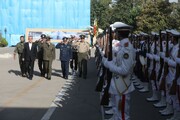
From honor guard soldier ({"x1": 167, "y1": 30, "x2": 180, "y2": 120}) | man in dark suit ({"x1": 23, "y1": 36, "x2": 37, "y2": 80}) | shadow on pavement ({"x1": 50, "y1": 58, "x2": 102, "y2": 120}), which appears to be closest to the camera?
honor guard soldier ({"x1": 167, "y1": 30, "x2": 180, "y2": 120})

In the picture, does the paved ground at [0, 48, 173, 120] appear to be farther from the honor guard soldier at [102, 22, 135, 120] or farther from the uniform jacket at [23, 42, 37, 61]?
the honor guard soldier at [102, 22, 135, 120]

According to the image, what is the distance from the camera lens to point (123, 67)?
22.9 feet

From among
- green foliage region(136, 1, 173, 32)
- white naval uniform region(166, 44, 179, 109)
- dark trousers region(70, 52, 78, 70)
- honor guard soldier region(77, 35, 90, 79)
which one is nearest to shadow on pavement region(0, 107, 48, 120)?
white naval uniform region(166, 44, 179, 109)

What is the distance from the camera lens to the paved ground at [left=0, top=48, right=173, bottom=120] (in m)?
9.79

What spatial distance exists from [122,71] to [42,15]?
70.1 meters

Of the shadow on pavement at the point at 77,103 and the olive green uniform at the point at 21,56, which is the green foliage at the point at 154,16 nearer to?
the olive green uniform at the point at 21,56

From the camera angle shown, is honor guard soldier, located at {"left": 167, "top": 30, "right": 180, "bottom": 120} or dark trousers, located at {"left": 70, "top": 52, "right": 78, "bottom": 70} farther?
dark trousers, located at {"left": 70, "top": 52, "right": 78, "bottom": 70}

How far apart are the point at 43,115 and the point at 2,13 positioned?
7012 cm

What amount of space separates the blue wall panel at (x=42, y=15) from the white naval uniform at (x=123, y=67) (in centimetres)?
6838

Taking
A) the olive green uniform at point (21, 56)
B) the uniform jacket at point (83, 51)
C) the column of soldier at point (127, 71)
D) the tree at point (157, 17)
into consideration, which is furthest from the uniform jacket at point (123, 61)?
the tree at point (157, 17)

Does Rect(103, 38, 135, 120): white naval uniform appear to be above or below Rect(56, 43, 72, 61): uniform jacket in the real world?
above

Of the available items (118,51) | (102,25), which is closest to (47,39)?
(118,51)

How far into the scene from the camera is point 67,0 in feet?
249

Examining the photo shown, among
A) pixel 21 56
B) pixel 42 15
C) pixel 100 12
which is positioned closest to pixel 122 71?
pixel 21 56
